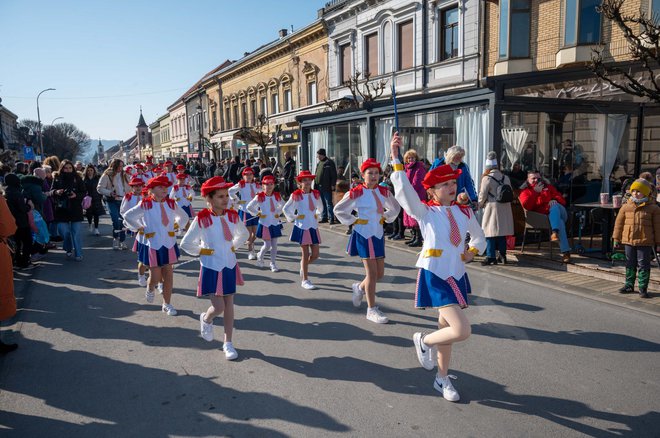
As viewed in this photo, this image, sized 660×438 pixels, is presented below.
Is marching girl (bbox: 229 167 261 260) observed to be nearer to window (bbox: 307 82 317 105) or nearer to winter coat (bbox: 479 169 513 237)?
winter coat (bbox: 479 169 513 237)

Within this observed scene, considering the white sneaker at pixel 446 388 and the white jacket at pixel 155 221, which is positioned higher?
the white jacket at pixel 155 221

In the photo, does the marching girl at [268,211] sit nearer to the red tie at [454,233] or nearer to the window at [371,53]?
the red tie at [454,233]

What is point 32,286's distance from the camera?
806 centimetres

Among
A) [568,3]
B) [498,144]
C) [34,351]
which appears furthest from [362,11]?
[34,351]

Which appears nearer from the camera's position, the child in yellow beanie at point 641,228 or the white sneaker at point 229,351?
the white sneaker at point 229,351

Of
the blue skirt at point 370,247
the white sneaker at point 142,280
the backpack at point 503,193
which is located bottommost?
the white sneaker at point 142,280

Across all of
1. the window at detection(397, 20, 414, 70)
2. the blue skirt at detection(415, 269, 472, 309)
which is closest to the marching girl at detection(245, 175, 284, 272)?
the blue skirt at detection(415, 269, 472, 309)

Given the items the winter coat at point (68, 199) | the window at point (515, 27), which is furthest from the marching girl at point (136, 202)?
the window at point (515, 27)

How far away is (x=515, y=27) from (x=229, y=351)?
54.7 ft

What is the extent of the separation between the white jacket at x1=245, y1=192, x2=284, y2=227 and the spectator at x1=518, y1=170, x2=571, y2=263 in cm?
468

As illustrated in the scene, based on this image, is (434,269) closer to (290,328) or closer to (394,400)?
(394,400)

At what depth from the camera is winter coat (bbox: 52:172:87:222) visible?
9.75 metres

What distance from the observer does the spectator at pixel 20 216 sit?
→ 28.1ft

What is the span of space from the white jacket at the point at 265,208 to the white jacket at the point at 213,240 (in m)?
3.55
